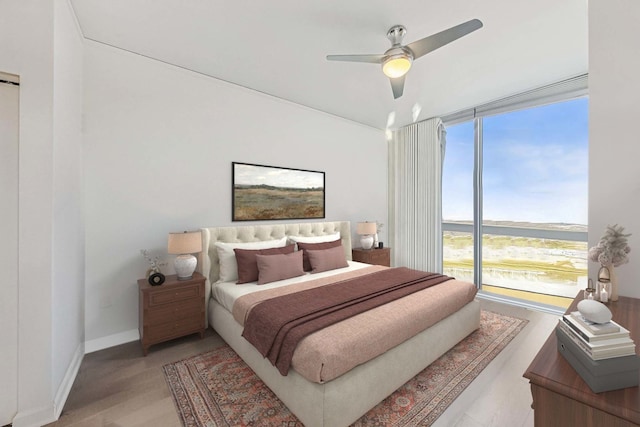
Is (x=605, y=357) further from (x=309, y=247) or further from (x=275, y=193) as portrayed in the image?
(x=275, y=193)

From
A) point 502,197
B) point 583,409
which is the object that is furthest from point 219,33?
point 502,197

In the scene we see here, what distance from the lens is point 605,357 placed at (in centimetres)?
82

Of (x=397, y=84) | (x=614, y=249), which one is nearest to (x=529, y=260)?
(x=614, y=249)

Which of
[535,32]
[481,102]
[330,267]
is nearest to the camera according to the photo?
[535,32]

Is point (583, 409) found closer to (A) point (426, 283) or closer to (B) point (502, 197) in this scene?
(A) point (426, 283)

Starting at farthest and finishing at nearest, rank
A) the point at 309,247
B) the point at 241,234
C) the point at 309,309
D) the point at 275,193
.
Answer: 1. the point at 275,193
2. the point at 309,247
3. the point at 241,234
4. the point at 309,309

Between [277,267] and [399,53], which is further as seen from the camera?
[277,267]

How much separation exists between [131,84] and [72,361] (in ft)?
8.35

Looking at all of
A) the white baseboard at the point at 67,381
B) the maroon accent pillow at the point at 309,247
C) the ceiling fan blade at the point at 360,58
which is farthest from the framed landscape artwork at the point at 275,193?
the white baseboard at the point at 67,381

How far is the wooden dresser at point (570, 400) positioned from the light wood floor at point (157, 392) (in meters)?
1.08

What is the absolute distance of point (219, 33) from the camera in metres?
2.37

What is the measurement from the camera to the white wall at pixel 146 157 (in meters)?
2.52

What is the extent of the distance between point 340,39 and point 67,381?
11.6ft

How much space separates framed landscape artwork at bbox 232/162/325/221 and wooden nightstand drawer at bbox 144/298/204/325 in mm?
1110
